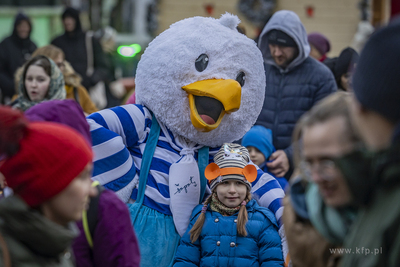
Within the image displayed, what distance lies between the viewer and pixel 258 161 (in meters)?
3.79

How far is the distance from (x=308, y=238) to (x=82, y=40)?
558 centimetres

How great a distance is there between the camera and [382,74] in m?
1.31

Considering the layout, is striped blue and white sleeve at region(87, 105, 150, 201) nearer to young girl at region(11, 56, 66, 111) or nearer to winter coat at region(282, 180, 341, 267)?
winter coat at region(282, 180, 341, 267)

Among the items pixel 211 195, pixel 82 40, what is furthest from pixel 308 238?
pixel 82 40

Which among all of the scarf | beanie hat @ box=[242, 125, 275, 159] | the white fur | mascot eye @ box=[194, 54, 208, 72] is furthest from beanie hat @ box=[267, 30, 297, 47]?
the scarf

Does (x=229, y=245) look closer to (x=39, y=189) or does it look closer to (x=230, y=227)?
(x=230, y=227)

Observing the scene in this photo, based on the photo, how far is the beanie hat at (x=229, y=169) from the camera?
2.94m

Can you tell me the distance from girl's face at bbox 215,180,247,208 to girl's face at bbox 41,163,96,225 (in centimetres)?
132

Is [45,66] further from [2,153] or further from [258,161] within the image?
[2,153]

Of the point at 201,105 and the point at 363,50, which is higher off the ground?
the point at 363,50

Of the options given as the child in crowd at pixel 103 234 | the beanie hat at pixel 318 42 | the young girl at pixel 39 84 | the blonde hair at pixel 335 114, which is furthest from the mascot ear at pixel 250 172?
the beanie hat at pixel 318 42

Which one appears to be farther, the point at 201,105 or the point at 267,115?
the point at 267,115

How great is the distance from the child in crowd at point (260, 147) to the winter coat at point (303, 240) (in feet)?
6.76

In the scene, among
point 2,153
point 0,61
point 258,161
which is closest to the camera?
point 2,153
